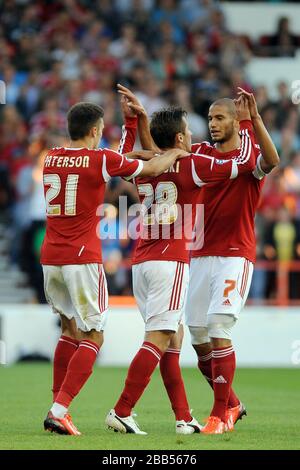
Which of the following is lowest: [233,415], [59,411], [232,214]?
[233,415]

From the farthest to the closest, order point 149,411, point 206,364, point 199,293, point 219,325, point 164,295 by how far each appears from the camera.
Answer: point 149,411 < point 206,364 < point 199,293 < point 219,325 < point 164,295

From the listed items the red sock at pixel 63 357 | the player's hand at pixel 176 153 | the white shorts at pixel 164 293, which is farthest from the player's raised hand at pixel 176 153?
the red sock at pixel 63 357

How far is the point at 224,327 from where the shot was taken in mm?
9078

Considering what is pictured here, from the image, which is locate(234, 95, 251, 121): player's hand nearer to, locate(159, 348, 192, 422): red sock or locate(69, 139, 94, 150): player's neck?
locate(69, 139, 94, 150): player's neck

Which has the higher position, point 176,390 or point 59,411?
point 176,390

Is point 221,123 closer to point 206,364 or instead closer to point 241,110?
point 241,110

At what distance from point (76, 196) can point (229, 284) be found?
1366mm

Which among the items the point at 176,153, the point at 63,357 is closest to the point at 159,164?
the point at 176,153

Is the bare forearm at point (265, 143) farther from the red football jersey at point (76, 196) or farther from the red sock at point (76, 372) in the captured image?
the red sock at point (76, 372)

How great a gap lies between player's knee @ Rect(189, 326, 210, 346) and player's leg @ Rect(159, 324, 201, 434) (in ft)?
1.48

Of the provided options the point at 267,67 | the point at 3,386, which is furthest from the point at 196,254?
the point at 267,67

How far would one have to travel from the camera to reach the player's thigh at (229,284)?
9086 millimetres

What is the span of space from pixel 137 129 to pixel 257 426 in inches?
100

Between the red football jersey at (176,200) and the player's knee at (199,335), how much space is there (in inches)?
30.8
